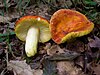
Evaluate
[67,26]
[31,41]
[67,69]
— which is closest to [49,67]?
[67,69]

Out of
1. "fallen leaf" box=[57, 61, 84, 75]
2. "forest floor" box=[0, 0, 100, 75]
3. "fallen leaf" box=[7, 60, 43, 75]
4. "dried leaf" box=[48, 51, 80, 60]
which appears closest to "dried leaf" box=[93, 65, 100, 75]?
"forest floor" box=[0, 0, 100, 75]

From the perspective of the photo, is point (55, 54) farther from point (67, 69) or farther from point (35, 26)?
point (35, 26)

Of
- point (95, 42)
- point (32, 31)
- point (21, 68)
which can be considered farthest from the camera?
point (32, 31)

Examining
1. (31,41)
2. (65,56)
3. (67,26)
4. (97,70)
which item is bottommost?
(97,70)

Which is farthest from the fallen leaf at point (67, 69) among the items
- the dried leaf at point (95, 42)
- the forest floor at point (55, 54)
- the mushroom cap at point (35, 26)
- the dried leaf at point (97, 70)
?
the mushroom cap at point (35, 26)

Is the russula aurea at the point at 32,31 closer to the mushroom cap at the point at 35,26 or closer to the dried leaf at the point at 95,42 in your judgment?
the mushroom cap at the point at 35,26

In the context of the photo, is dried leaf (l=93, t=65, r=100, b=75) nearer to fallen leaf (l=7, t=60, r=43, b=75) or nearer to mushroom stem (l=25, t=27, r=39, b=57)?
fallen leaf (l=7, t=60, r=43, b=75)

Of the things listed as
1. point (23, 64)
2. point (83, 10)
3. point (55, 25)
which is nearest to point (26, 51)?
point (23, 64)
